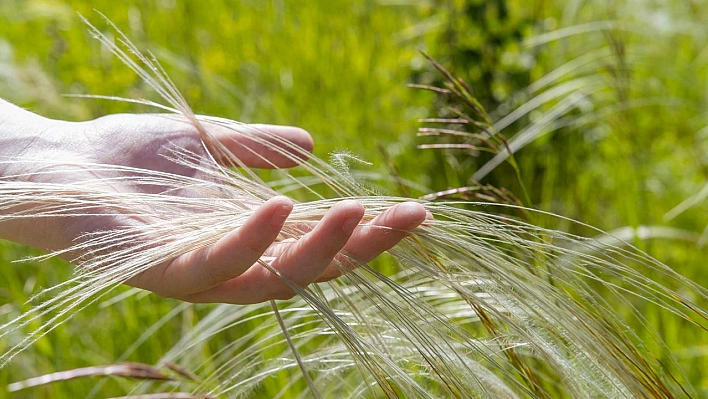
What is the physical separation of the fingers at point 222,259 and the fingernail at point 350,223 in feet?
0.23

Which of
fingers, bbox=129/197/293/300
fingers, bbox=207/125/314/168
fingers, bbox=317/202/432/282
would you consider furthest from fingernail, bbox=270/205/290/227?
fingers, bbox=207/125/314/168

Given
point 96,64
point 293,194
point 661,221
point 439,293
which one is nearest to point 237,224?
point 439,293

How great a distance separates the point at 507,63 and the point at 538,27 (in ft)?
0.53

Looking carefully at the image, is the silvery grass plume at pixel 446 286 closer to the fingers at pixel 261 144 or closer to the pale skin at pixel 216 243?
the pale skin at pixel 216 243

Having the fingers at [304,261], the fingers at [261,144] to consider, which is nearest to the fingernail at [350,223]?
the fingers at [304,261]

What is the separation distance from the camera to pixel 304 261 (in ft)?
3.17

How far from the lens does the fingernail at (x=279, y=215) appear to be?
0.92 metres

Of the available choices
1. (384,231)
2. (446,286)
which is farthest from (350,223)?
(446,286)

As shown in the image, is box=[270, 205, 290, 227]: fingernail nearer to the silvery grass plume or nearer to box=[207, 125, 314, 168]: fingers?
the silvery grass plume

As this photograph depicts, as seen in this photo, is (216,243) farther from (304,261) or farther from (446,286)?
(446,286)

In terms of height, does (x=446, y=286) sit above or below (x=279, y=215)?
below

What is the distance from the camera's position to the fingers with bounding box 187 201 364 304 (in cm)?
92

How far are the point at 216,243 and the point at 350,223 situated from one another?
8.0 inches

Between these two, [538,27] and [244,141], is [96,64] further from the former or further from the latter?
[244,141]
